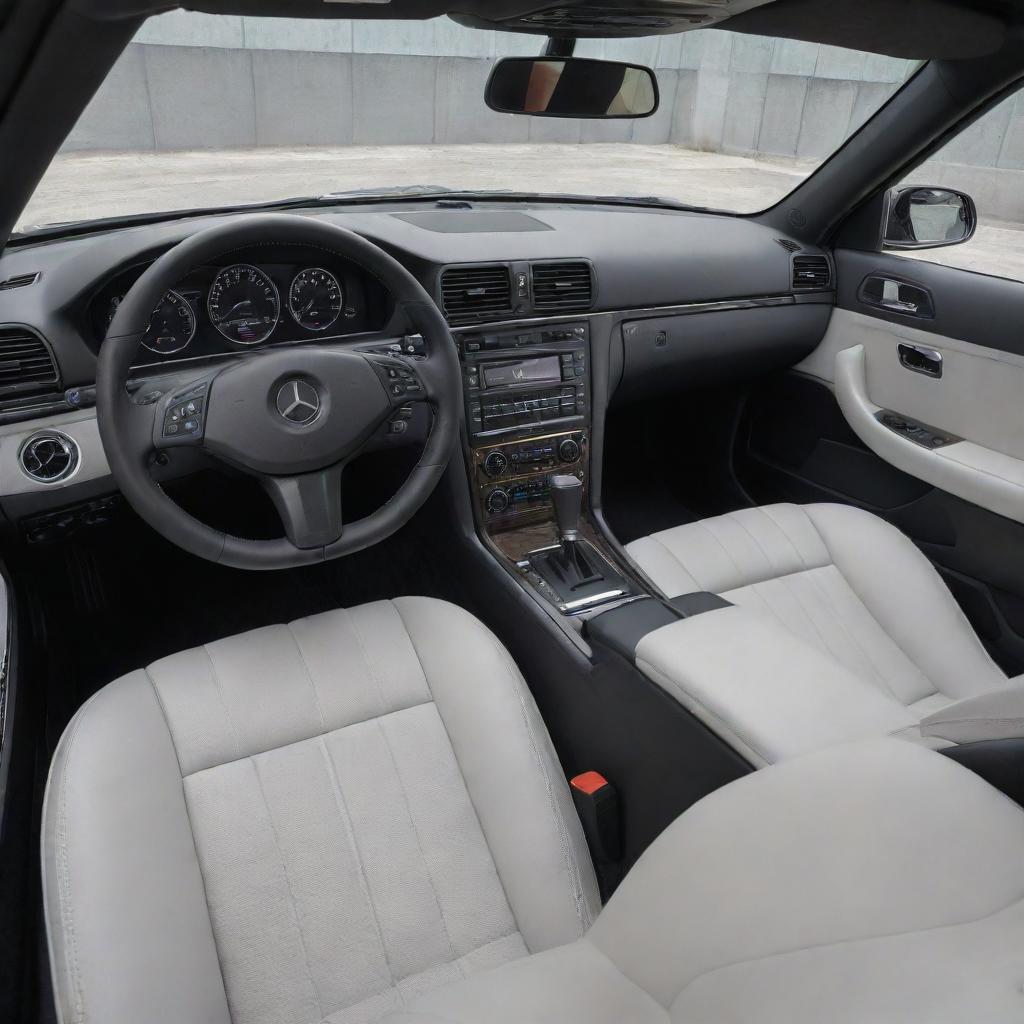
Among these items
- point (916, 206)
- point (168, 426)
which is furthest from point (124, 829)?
point (916, 206)

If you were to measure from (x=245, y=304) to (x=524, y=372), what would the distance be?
75 cm

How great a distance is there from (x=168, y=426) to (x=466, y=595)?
1.03 meters

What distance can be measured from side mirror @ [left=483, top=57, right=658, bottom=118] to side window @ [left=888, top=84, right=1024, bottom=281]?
1.08 meters

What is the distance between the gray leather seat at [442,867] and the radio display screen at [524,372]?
2.53 ft

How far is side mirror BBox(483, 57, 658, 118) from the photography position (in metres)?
1.79

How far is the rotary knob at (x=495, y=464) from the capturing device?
234 cm

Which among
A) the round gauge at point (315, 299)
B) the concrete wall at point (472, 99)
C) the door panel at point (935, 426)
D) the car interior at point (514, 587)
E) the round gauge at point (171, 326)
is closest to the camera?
the car interior at point (514, 587)

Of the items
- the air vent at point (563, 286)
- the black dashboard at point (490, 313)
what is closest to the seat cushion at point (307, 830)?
the black dashboard at point (490, 313)

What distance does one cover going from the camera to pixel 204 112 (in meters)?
2.93

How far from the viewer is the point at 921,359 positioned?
2602 mm

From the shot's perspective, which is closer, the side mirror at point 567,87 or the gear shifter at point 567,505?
the side mirror at point 567,87

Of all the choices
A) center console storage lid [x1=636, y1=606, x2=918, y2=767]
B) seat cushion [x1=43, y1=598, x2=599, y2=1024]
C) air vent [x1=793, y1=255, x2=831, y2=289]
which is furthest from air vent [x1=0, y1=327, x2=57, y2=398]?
air vent [x1=793, y1=255, x2=831, y2=289]

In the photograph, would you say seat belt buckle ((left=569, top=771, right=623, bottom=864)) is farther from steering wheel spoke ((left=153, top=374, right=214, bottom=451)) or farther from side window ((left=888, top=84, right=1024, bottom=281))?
side window ((left=888, top=84, right=1024, bottom=281))

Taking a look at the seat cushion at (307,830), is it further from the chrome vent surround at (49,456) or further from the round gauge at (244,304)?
the round gauge at (244,304)
